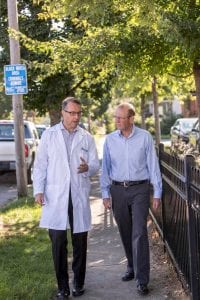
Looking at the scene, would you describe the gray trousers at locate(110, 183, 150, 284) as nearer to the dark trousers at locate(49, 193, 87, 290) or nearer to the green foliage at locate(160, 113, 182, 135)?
the dark trousers at locate(49, 193, 87, 290)

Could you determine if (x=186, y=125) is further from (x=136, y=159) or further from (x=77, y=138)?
(x=77, y=138)

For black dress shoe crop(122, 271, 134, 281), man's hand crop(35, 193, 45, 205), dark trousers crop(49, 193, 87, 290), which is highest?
man's hand crop(35, 193, 45, 205)

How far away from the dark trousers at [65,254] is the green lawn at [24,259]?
0.83 ft

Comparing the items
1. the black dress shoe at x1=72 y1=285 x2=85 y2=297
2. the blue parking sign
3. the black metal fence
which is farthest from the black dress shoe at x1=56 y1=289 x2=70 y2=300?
the blue parking sign

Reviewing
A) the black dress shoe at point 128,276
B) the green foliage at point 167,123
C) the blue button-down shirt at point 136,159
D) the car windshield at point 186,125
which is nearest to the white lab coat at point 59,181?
the blue button-down shirt at point 136,159

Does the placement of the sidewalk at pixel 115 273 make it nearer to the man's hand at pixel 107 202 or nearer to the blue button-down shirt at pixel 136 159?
the man's hand at pixel 107 202

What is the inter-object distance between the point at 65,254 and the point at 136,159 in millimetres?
1105

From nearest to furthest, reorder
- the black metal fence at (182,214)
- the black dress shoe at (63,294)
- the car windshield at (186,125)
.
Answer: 1. the black metal fence at (182,214)
2. the black dress shoe at (63,294)
3. the car windshield at (186,125)

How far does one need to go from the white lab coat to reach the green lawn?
0.73 m

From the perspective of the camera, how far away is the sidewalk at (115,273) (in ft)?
17.3

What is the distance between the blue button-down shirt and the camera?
532 centimetres

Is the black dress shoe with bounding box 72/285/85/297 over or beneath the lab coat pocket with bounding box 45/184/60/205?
beneath

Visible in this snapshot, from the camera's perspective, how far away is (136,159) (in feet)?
17.5

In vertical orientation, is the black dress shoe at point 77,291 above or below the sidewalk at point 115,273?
above
